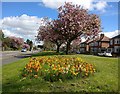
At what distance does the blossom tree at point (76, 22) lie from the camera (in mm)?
31375

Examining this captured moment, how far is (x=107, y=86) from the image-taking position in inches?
351

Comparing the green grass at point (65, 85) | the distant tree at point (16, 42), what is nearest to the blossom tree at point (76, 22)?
the green grass at point (65, 85)

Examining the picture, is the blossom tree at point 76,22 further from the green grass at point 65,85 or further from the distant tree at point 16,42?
the distant tree at point 16,42

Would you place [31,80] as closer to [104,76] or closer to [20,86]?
[20,86]

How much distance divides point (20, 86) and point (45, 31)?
3449 centimetres

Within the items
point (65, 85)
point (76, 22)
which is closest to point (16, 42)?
point (76, 22)

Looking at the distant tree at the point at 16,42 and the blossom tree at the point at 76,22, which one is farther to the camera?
the distant tree at the point at 16,42

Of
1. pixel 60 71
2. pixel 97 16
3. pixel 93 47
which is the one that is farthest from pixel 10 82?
pixel 93 47

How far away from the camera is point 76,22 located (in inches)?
1240

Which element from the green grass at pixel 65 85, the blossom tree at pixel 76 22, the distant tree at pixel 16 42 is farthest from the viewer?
the distant tree at pixel 16 42

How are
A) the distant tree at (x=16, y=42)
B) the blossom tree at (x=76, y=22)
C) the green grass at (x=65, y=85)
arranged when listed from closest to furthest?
the green grass at (x=65, y=85), the blossom tree at (x=76, y=22), the distant tree at (x=16, y=42)

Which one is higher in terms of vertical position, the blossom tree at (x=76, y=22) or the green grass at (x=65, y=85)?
the blossom tree at (x=76, y=22)

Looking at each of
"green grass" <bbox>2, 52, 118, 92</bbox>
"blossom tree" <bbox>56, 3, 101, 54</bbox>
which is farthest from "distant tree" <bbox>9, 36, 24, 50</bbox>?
"green grass" <bbox>2, 52, 118, 92</bbox>

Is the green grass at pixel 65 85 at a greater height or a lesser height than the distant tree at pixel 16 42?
lesser
